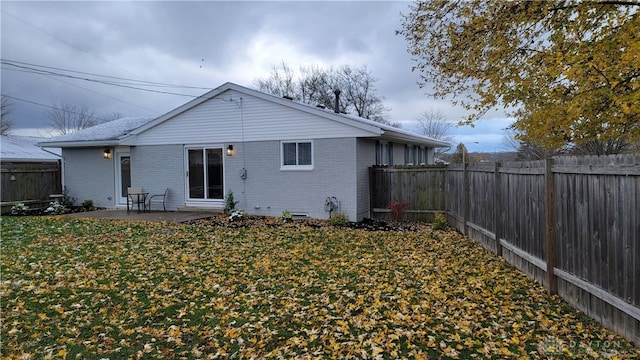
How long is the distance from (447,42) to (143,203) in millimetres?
11522

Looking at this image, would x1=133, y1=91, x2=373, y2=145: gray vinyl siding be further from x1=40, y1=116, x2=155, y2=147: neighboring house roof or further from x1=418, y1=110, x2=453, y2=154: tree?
x1=418, y1=110, x2=453, y2=154: tree

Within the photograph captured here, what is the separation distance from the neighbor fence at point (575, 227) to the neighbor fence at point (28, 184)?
1675 centimetres

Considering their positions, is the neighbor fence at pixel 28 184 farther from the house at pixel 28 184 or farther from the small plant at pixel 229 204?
the small plant at pixel 229 204

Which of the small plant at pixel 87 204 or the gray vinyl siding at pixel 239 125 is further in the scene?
the small plant at pixel 87 204

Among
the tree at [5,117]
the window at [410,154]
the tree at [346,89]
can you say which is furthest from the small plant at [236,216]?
the tree at [5,117]

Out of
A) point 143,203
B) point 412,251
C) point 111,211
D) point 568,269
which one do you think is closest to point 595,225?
point 568,269

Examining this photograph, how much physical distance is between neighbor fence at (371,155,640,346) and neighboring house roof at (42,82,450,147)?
444 cm

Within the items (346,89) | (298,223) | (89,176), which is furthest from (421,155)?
(346,89)

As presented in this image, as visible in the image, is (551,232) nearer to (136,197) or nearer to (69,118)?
(136,197)

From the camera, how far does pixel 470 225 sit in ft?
27.4

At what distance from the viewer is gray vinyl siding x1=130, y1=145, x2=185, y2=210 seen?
13.6m

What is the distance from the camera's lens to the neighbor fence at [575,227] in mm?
3295

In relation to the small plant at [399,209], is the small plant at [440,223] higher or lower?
lower

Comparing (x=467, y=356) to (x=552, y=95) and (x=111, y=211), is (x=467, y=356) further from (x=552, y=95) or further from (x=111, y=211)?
(x=111, y=211)
